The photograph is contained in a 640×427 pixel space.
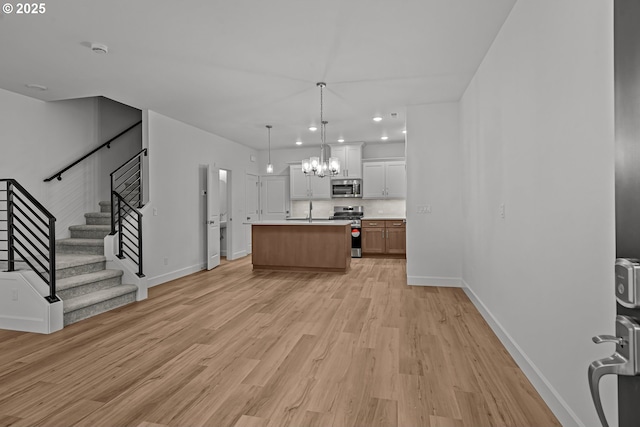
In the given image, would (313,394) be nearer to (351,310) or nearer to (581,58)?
(351,310)

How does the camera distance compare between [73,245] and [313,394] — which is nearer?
[313,394]

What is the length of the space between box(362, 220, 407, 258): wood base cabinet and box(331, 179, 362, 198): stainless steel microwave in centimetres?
85

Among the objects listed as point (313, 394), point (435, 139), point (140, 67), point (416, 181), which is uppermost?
point (140, 67)

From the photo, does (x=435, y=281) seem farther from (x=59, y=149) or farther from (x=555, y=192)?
(x=59, y=149)

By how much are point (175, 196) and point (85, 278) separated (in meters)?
2.14

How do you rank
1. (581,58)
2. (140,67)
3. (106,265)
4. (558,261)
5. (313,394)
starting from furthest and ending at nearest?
(106,265), (140,67), (313,394), (558,261), (581,58)

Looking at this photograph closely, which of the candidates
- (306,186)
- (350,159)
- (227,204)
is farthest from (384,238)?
(227,204)

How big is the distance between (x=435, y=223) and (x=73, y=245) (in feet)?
17.5

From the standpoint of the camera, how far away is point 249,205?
28.4 feet

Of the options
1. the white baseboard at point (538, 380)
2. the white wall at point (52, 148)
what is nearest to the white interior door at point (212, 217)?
the white wall at point (52, 148)

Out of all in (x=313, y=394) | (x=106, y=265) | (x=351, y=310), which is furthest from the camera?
(x=106, y=265)

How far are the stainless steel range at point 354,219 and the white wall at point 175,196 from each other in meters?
3.10

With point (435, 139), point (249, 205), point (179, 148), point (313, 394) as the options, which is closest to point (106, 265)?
point (179, 148)

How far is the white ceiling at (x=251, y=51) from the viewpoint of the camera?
106 inches
